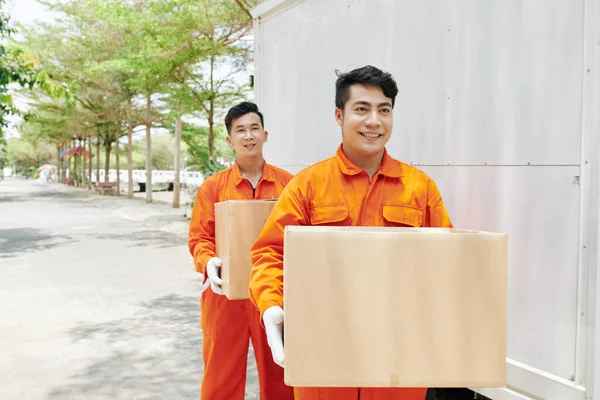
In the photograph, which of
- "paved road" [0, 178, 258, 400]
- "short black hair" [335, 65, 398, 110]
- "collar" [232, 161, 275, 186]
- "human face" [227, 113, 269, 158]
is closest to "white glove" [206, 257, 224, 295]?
"collar" [232, 161, 275, 186]

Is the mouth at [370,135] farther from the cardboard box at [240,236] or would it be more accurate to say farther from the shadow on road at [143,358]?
the shadow on road at [143,358]

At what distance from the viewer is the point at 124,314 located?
637 cm

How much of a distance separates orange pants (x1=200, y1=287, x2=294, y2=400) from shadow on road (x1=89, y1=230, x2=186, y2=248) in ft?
29.3

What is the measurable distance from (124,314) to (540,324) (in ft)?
17.1

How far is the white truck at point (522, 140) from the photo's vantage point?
186 centimetres

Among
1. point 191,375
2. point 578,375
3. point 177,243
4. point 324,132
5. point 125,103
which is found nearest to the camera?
point 578,375

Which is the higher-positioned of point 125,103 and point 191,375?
point 125,103

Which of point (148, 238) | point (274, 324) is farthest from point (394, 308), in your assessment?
point (148, 238)

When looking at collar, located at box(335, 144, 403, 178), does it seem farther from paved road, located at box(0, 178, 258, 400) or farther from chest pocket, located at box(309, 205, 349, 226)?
paved road, located at box(0, 178, 258, 400)

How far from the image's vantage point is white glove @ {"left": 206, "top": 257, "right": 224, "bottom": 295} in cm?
276

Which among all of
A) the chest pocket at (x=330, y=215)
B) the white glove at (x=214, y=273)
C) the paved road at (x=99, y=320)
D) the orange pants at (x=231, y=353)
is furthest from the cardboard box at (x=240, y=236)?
the paved road at (x=99, y=320)

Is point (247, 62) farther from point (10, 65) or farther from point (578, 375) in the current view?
point (578, 375)

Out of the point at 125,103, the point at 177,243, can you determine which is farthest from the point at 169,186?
the point at 177,243

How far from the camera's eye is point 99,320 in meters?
6.12
